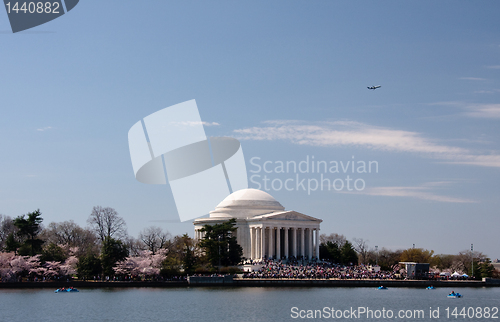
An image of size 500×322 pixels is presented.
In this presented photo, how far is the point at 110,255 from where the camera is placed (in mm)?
98000

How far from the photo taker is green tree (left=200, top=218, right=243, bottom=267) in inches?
4457

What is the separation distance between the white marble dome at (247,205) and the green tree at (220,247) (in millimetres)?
16614

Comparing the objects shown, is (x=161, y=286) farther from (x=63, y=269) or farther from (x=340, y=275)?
(x=340, y=275)

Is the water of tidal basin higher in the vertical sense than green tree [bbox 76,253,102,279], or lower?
lower

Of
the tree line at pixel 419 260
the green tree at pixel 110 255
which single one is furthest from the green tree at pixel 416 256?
the green tree at pixel 110 255

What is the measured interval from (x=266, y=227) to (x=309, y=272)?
29876 millimetres

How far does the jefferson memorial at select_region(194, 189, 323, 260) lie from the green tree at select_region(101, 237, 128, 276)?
1378 inches

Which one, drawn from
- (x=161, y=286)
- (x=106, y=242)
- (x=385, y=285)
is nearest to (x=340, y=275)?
(x=385, y=285)

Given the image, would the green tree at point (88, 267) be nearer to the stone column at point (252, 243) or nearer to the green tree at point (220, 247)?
the green tree at point (220, 247)

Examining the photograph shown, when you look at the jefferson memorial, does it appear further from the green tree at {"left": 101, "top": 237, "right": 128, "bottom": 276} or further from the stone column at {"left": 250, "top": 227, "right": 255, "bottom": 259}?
the green tree at {"left": 101, "top": 237, "right": 128, "bottom": 276}

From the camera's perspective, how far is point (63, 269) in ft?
324

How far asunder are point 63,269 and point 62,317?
41.9 metres

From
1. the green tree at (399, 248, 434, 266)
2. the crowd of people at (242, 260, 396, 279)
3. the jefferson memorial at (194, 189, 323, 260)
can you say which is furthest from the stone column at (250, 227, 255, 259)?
the green tree at (399, 248, 434, 266)

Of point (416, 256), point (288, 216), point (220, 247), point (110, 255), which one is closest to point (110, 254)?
point (110, 255)
